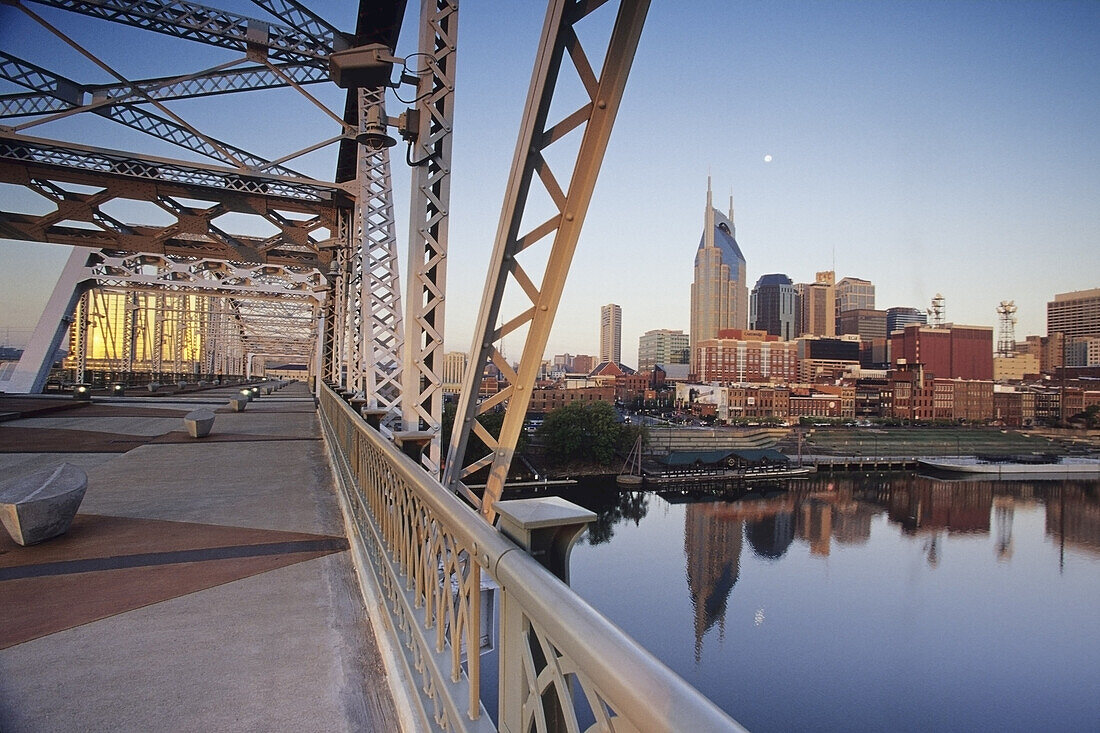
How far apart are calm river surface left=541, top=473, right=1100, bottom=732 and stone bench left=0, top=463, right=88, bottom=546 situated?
13.0 metres

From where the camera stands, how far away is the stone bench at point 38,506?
4371 mm

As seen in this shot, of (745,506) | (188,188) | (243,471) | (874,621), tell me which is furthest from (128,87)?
(745,506)

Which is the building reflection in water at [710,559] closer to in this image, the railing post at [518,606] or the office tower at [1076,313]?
the railing post at [518,606]

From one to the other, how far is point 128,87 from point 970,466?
92.9 m

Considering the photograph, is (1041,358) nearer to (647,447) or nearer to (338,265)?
(647,447)

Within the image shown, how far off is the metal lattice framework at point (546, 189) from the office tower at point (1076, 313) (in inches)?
6224

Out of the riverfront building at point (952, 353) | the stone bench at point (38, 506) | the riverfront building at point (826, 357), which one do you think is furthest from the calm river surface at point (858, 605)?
the riverfront building at point (826, 357)

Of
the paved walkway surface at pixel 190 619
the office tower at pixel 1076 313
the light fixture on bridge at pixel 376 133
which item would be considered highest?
the office tower at pixel 1076 313

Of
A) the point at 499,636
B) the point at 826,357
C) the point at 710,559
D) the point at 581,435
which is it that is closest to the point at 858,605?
the point at 710,559

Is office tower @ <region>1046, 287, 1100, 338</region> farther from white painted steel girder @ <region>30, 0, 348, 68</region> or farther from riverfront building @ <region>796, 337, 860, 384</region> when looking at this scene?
white painted steel girder @ <region>30, 0, 348, 68</region>

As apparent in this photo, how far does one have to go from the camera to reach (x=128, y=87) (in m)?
10.3

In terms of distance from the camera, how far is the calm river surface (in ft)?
85.2

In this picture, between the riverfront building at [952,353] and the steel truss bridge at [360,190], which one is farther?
the riverfront building at [952,353]

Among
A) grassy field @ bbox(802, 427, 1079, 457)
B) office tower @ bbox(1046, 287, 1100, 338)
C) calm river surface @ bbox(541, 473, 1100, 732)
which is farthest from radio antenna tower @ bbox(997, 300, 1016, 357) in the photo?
calm river surface @ bbox(541, 473, 1100, 732)
